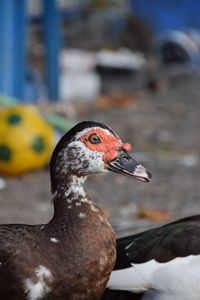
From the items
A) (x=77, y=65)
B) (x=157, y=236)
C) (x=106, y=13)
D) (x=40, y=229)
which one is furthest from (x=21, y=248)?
(x=106, y=13)

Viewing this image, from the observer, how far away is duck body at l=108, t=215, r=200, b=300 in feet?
10.8

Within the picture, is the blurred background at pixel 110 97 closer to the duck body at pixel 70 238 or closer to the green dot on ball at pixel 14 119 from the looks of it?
the green dot on ball at pixel 14 119

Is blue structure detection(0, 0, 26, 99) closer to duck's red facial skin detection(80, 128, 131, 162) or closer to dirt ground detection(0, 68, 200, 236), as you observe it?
dirt ground detection(0, 68, 200, 236)

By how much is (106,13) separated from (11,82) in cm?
658

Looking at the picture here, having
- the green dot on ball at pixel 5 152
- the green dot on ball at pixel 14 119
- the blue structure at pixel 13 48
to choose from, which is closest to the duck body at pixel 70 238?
the green dot on ball at pixel 5 152

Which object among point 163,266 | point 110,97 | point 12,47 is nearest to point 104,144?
point 163,266

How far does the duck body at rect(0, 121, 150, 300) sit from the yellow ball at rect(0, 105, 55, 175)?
300cm

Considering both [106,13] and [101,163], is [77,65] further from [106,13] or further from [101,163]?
[101,163]

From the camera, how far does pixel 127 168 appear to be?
3.15 meters

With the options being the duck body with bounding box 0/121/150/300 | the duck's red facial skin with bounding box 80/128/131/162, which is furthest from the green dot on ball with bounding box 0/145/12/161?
the duck's red facial skin with bounding box 80/128/131/162

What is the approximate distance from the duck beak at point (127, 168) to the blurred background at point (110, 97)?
1.64 meters

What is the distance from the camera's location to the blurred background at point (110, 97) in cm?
583

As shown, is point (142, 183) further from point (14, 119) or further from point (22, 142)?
point (14, 119)

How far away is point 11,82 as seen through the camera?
8781 mm
